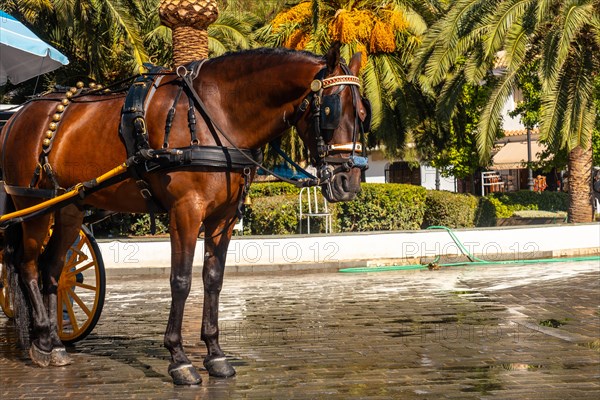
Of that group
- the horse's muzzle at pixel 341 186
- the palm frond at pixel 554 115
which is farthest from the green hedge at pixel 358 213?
the horse's muzzle at pixel 341 186

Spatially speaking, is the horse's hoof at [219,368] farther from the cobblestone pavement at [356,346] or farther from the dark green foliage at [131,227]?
the dark green foliage at [131,227]

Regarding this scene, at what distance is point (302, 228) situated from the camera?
20.5 metres

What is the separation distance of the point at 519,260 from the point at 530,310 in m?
7.89

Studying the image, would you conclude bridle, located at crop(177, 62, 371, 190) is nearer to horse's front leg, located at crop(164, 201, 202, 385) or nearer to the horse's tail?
horse's front leg, located at crop(164, 201, 202, 385)

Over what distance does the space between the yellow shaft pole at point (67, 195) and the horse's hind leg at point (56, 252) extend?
1.12 feet

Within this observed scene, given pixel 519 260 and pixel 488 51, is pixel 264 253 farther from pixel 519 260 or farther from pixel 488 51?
pixel 488 51

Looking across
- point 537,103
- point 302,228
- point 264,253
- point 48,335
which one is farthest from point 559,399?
point 537,103

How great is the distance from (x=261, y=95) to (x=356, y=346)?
8.56 feet

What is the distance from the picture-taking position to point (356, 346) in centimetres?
826

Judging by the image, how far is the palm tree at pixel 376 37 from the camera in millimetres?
24031

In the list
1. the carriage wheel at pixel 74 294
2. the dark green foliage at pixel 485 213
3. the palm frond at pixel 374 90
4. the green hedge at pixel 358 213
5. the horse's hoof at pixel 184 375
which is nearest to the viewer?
the horse's hoof at pixel 184 375

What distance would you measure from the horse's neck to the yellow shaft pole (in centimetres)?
88

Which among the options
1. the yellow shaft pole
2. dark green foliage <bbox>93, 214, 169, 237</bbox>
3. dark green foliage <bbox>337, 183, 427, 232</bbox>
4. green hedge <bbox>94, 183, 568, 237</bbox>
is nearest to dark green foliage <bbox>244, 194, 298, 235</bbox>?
green hedge <bbox>94, 183, 568, 237</bbox>

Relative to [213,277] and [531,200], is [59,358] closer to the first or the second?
[213,277]
